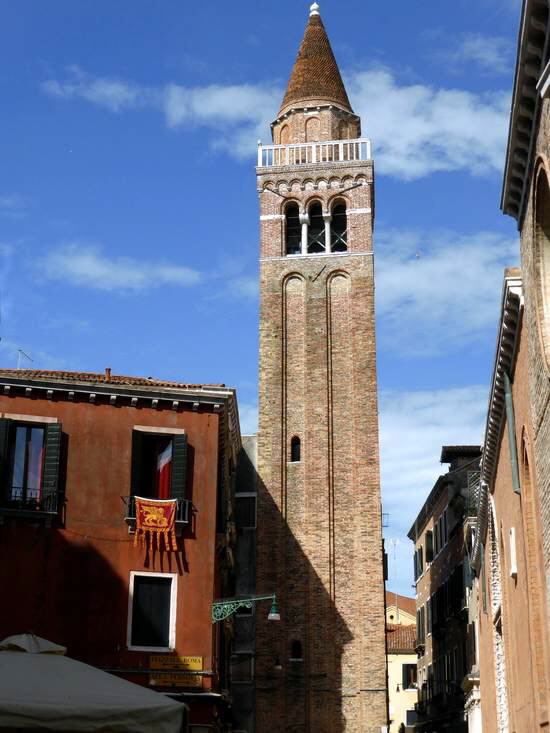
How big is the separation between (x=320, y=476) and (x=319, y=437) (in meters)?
1.41

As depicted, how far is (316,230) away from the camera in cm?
3972

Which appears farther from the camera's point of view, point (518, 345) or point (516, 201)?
point (518, 345)

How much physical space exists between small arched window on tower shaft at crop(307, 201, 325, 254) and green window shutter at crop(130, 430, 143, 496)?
17.6m

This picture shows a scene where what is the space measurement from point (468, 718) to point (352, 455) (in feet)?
33.9

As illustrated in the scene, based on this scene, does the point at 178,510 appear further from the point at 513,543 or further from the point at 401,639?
the point at 401,639

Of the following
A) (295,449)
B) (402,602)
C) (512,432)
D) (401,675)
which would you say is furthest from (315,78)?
(402,602)

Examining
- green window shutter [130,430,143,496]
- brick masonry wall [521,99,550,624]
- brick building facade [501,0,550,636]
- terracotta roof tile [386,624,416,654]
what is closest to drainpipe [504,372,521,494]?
brick building facade [501,0,550,636]

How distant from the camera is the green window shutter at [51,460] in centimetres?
2214

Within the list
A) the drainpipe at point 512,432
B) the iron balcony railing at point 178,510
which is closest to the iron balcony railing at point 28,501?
the iron balcony railing at point 178,510

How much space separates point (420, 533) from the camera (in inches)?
2029

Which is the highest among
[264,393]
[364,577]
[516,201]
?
[264,393]

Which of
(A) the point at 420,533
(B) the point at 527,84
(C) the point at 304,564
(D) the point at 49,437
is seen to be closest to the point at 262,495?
Result: (C) the point at 304,564

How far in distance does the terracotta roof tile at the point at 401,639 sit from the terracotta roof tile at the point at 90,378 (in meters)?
36.3

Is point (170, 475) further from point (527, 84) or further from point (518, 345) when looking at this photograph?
point (527, 84)
